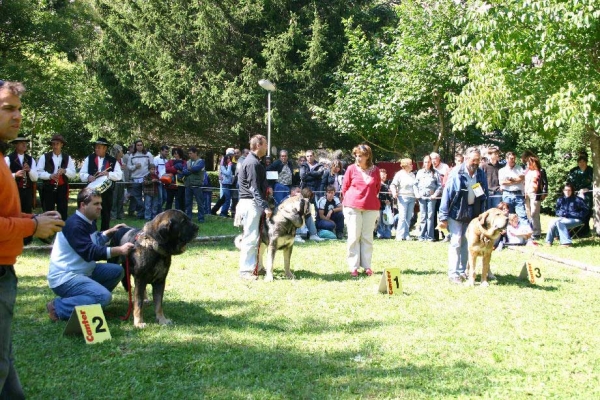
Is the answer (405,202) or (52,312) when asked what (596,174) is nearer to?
(405,202)

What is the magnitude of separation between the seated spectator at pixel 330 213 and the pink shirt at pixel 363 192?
460 centimetres

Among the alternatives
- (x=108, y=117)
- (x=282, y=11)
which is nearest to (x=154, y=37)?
(x=108, y=117)

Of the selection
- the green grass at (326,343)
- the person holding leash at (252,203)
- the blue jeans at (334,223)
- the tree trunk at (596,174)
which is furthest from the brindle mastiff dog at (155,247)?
the tree trunk at (596,174)

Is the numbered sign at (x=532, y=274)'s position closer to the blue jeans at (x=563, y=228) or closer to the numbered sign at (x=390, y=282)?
the numbered sign at (x=390, y=282)

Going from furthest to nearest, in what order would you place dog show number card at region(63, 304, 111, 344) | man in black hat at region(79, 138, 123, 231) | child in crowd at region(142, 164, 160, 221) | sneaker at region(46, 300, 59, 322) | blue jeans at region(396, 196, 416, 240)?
1. child in crowd at region(142, 164, 160, 221)
2. blue jeans at region(396, 196, 416, 240)
3. man in black hat at region(79, 138, 123, 231)
4. sneaker at region(46, 300, 59, 322)
5. dog show number card at region(63, 304, 111, 344)

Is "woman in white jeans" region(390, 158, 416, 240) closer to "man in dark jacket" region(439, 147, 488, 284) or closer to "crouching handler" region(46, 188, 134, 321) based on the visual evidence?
"man in dark jacket" region(439, 147, 488, 284)

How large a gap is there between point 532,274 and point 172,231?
530cm

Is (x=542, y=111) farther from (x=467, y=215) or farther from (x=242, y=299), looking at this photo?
(x=242, y=299)

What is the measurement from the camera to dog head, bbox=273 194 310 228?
25.7ft

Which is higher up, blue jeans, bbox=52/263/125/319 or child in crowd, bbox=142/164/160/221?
child in crowd, bbox=142/164/160/221

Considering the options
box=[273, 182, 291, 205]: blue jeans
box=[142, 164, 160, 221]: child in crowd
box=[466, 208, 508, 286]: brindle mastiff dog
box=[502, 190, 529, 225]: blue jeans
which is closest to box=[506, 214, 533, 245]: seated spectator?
box=[502, 190, 529, 225]: blue jeans

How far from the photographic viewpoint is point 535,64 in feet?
38.5

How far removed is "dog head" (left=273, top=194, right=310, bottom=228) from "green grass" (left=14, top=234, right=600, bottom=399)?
2.99 ft

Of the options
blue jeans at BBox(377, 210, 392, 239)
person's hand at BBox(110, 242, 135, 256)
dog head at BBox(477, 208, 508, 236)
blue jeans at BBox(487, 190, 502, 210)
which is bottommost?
blue jeans at BBox(377, 210, 392, 239)
